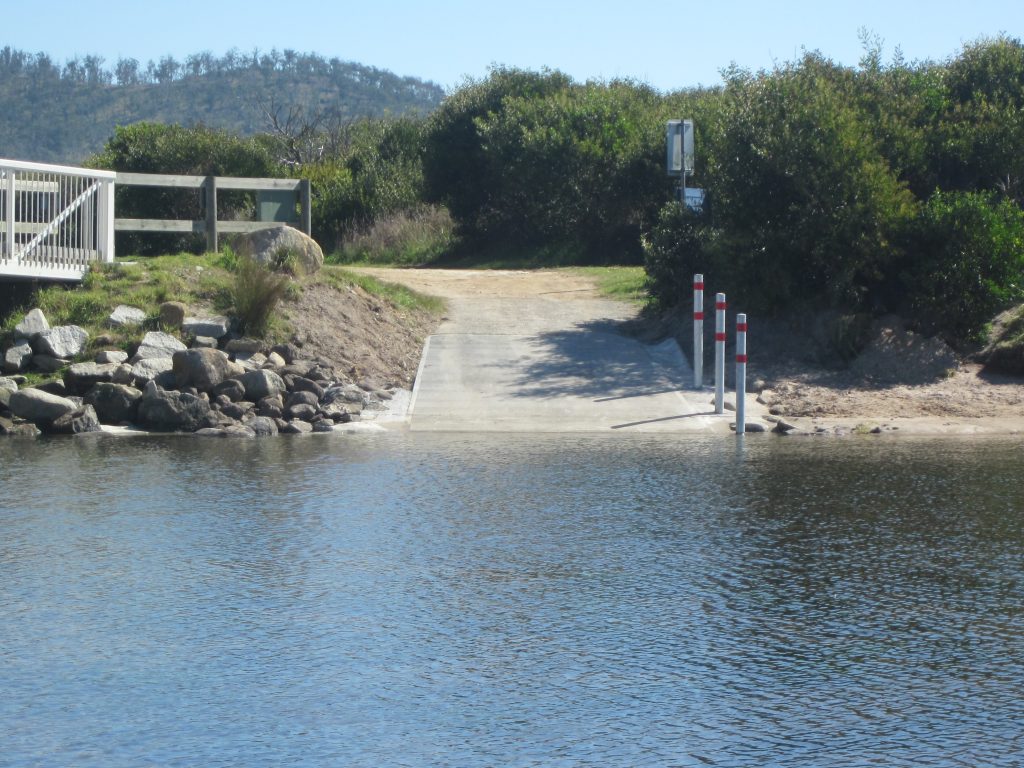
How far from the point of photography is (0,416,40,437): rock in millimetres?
13914

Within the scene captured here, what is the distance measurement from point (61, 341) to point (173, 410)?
2.69 m

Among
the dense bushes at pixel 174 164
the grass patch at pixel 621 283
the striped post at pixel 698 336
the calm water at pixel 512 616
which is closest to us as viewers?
the calm water at pixel 512 616

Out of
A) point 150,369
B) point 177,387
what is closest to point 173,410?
point 177,387

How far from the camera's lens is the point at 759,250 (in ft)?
58.9

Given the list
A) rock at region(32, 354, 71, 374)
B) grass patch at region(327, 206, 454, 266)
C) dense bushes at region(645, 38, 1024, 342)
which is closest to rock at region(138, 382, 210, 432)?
rock at region(32, 354, 71, 374)

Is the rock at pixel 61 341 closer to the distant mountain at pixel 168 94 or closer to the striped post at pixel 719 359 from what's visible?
the striped post at pixel 719 359

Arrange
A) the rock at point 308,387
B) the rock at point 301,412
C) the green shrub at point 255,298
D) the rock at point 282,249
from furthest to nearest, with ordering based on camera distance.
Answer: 1. the rock at point 282,249
2. the green shrub at point 255,298
3. the rock at point 308,387
4. the rock at point 301,412

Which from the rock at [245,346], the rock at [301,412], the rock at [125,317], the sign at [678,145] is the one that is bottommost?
the rock at [301,412]

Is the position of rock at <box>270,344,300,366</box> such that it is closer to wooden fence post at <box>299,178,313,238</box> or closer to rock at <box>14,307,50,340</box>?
rock at <box>14,307,50,340</box>

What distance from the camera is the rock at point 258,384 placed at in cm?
1516

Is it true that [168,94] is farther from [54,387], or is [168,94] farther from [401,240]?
[54,387]

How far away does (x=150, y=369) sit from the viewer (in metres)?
15.4

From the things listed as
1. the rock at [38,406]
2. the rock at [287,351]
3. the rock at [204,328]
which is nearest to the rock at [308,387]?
the rock at [287,351]

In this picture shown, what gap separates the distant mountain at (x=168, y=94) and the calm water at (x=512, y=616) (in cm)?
11458
